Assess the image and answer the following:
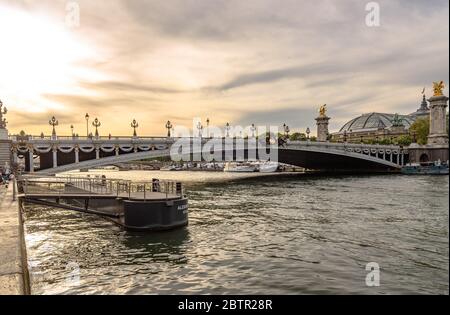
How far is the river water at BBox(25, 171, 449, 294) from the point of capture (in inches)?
498

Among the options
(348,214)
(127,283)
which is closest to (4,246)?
(127,283)

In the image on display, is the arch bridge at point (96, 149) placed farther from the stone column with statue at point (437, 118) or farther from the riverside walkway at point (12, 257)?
the riverside walkway at point (12, 257)

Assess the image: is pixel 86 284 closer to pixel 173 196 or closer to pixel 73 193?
pixel 173 196

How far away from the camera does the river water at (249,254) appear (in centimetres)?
1266

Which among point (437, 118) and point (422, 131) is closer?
point (437, 118)

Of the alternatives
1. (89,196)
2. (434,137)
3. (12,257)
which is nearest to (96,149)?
(89,196)

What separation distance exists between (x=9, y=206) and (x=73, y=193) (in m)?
3.78

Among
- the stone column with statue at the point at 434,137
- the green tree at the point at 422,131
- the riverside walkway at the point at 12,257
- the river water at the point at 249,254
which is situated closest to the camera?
the riverside walkway at the point at 12,257

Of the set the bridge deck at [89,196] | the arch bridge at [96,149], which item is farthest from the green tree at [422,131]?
the bridge deck at [89,196]

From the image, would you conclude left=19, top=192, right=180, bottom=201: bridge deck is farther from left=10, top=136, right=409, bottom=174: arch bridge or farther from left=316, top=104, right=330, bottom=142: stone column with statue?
left=316, top=104, right=330, bottom=142: stone column with statue

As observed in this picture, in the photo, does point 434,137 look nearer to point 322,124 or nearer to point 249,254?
point 322,124

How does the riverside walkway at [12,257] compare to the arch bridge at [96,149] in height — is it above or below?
below

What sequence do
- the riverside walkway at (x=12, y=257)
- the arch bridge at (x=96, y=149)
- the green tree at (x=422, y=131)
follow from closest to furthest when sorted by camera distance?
the riverside walkway at (x=12, y=257), the arch bridge at (x=96, y=149), the green tree at (x=422, y=131)

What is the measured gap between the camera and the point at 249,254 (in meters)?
16.6
